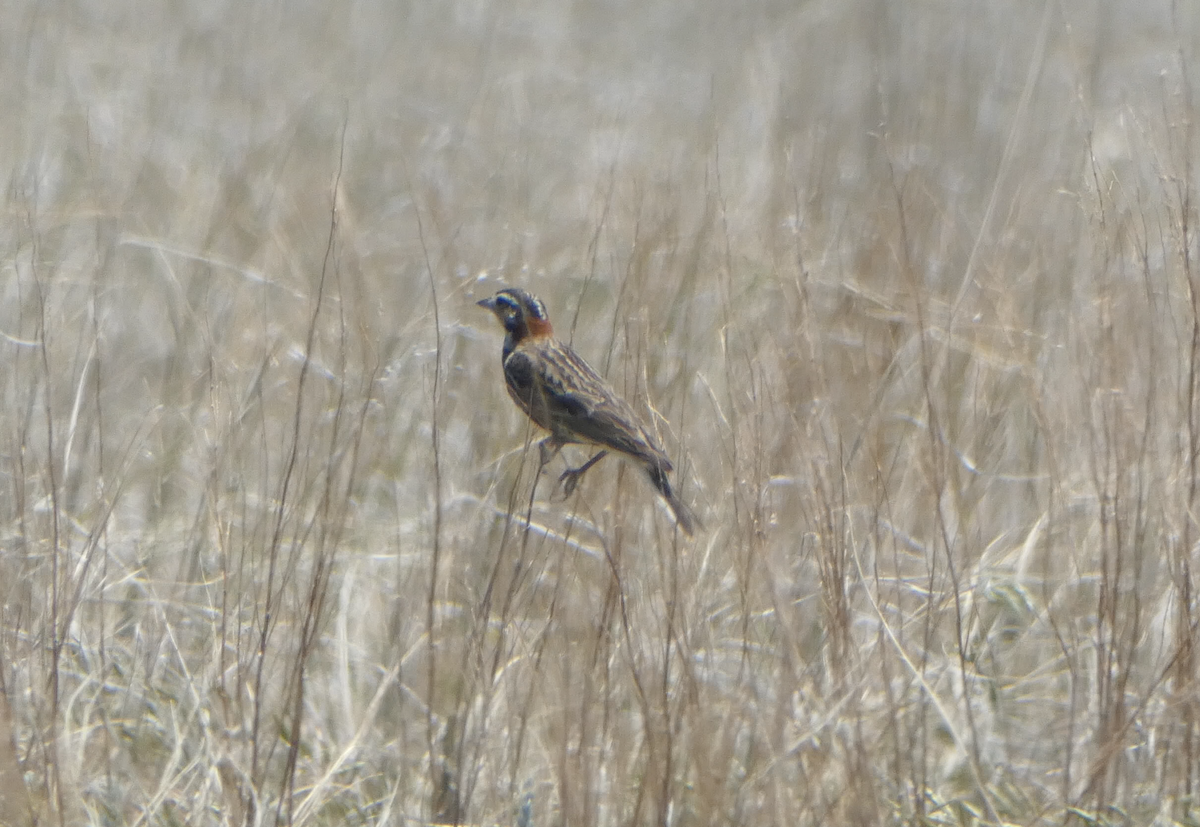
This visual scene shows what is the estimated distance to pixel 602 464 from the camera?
3.63m

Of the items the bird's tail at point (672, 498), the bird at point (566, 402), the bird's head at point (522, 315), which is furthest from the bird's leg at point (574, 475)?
the bird's head at point (522, 315)

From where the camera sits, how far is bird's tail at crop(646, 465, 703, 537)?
3.19m

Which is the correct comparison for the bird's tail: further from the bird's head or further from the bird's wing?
the bird's head

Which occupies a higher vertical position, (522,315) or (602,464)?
(522,315)

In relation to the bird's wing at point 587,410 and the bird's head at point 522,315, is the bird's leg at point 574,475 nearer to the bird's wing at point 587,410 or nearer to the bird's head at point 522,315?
the bird's wing at point 587,410

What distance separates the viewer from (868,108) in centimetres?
718

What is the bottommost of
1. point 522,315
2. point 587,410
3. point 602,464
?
point 602,464

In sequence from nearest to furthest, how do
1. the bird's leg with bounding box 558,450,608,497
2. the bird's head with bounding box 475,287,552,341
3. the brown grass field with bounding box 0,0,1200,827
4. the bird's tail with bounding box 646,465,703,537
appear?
the brown grass field with bounding box 0,0,1200,827
the bird's tail with bounding box 646,465,703,537
the bird's leg with bounding box 558,450,608,497
the bird's head with bounding box 475,287,552,341

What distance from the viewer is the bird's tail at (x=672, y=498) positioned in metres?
3.19

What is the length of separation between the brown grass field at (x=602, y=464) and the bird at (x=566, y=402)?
0.33ft

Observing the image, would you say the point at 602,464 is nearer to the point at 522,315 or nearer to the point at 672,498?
the point at 672,498

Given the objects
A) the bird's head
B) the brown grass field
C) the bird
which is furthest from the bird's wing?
the bird's head

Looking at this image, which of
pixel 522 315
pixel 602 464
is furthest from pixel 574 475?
pixel 522 315

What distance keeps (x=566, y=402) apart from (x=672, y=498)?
51 centimetres
